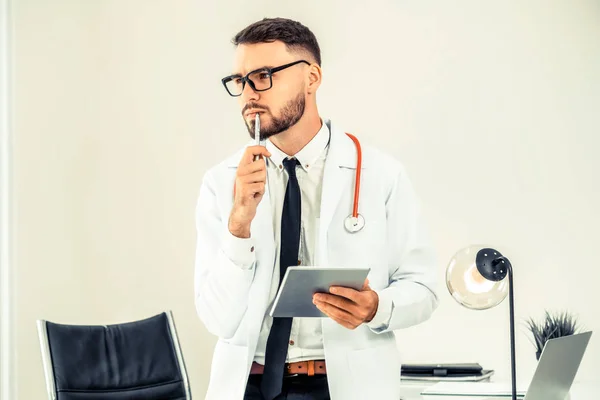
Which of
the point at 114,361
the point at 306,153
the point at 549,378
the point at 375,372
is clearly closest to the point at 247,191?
the point at 306,153

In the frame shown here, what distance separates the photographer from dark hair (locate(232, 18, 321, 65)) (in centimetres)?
230

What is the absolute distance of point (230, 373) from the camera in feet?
7.00

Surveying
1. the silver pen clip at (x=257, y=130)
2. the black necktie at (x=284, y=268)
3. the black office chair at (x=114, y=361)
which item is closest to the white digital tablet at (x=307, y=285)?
the black necktie at (x=284, y=268)

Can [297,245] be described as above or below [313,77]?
below

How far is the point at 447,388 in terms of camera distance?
277 cm

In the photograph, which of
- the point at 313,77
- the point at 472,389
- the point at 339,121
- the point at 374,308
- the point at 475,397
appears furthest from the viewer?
the point at 339,121

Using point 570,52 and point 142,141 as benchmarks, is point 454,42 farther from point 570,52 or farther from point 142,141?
point 142,141

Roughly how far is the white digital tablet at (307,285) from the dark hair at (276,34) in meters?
0.75

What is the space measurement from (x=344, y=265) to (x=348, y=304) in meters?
0.25

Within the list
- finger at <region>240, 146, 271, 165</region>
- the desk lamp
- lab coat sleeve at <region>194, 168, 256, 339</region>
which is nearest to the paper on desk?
the desk lamp

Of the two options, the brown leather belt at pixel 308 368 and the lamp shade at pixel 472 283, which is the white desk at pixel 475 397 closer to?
the lamp shade at pixel 472 283

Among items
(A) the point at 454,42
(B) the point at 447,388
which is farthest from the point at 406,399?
(A) the point at 454,42

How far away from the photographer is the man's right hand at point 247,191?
2.08 m

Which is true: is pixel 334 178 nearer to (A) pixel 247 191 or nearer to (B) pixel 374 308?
(A) pixel 247 191
